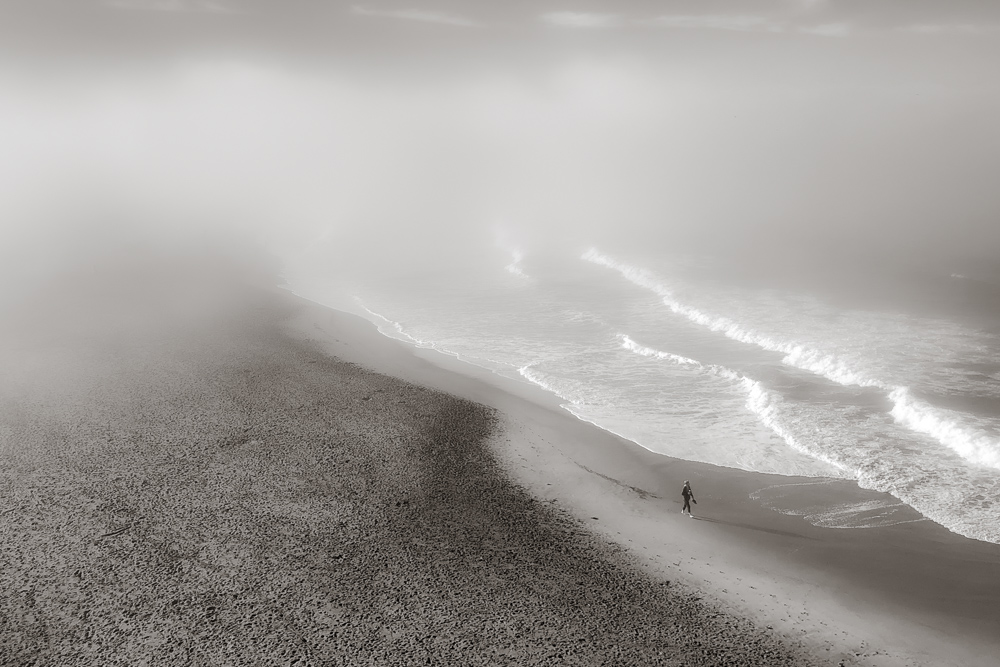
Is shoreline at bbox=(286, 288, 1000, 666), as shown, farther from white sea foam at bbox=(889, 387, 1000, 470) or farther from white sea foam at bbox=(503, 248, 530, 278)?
white sea foam at bbox=(503, 248, 530, 278)

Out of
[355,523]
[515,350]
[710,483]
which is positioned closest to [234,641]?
[355,523]

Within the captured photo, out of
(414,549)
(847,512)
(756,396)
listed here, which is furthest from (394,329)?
(847,512)

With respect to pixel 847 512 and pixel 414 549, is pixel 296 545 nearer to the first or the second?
pixel 414 549

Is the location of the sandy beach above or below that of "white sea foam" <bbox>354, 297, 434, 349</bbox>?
below

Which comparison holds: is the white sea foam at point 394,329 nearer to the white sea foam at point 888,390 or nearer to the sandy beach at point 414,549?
the sandy beach at point 414,549

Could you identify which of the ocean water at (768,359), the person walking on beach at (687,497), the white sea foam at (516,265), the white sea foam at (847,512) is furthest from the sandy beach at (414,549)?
the white sea foam at (516,265)

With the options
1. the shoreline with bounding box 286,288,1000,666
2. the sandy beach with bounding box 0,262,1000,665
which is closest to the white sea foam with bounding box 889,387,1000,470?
the shoreline with bounding box 286,288,1000,666
